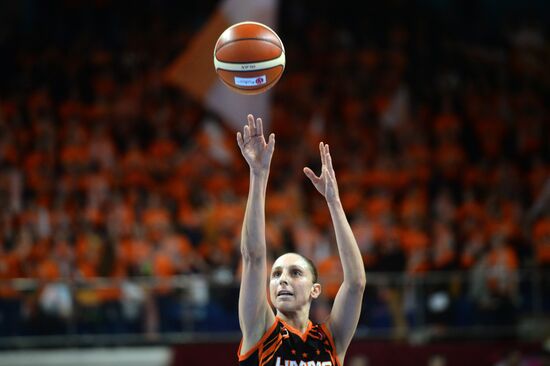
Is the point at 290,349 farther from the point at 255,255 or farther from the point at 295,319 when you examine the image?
the point at 255,255

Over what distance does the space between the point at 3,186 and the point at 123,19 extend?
292 inches

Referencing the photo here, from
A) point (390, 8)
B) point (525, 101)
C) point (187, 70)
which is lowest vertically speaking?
point (525, 101)

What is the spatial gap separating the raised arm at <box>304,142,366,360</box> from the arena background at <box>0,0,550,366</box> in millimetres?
6513

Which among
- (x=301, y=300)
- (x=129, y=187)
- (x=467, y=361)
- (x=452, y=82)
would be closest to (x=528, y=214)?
(x=467, y=361)

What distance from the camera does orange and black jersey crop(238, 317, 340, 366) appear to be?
5379 mm

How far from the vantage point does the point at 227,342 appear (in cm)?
1272

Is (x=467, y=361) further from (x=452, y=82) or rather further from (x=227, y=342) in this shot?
(x=452, y=82)

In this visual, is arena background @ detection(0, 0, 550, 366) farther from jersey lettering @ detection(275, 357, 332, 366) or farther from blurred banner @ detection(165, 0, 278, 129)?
jersey lettering @ detection(275, 357, 332, 366)

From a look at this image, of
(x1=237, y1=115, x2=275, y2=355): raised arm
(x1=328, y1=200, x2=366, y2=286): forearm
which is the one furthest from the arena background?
(x1=237, y1=115, x2=275, y2=355): raised arm

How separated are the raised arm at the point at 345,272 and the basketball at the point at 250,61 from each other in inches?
47.2

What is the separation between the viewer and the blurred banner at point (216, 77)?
18594 millimetres

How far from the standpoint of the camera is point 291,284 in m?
5.58

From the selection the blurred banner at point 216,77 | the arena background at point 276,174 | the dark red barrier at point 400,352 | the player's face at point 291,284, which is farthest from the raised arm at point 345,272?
the blurred banner at point 216,77

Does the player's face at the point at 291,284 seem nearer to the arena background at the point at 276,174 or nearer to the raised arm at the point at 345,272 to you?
the raised arm at the point at 345,272
